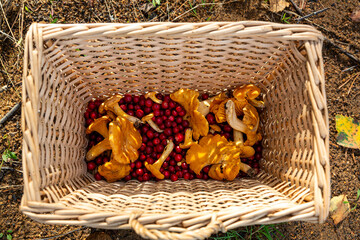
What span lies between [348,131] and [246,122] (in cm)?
133

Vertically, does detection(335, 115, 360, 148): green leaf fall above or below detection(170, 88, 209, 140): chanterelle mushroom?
below

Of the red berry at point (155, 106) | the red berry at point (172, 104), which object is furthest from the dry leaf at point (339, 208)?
the red berry at point (155, 106)

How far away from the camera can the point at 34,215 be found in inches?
62.1

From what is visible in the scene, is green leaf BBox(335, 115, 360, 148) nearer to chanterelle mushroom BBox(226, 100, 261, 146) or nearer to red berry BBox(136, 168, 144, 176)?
chanterelle mushroom BBox(226, 100, 261, 146)

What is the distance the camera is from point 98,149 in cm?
231

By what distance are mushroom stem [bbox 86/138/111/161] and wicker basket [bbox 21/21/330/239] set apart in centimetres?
10

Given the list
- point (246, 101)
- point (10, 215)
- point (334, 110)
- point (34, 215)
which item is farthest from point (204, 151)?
point (10, 215)

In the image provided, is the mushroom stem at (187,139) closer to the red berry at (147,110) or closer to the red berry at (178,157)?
the red berry at (178,157)

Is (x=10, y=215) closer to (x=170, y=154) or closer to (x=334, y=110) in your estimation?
(x=170, y=154)

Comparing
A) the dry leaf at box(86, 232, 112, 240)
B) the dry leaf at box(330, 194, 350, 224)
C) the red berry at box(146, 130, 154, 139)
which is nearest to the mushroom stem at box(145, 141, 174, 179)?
the red berry at box(146, 130, 154, 139)

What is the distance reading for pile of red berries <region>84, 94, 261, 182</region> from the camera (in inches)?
94.2

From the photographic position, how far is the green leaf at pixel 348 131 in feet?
9.46

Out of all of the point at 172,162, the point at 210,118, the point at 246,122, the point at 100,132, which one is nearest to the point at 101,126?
the point at 100,132

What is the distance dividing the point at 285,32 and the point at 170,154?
130 cm
